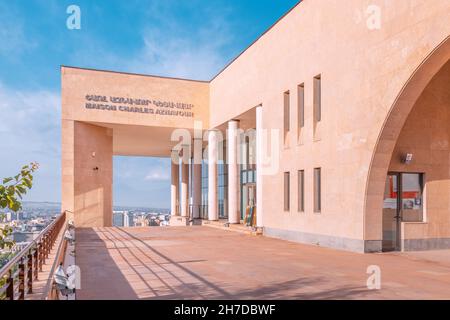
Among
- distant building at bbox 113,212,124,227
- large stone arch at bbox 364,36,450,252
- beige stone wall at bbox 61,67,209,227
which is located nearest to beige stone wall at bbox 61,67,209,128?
beige stone wall at bbox 61,67,209,227

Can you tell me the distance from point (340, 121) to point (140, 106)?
51.7ft

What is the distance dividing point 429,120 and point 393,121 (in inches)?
118

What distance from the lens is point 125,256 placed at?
12469 mm

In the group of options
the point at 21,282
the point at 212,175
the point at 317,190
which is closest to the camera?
the point at 21,282

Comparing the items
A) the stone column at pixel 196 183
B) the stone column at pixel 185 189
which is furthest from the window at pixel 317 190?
the stone column at pixel 185 189

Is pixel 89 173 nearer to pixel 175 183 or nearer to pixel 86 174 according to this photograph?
pixel 86 174

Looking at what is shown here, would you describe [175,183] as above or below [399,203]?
above

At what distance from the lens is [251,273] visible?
964cm

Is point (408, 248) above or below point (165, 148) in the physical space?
below

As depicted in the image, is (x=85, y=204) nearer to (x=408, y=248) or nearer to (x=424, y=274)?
(x=408, y=248)

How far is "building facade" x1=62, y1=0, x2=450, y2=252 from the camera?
12477mm

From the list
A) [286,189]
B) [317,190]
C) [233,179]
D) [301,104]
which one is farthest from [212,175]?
[317,190]
